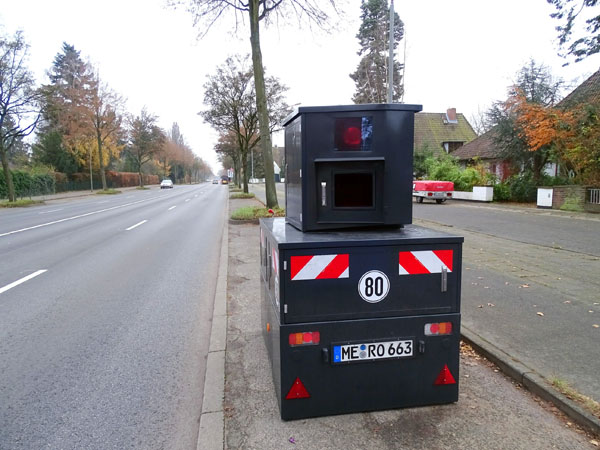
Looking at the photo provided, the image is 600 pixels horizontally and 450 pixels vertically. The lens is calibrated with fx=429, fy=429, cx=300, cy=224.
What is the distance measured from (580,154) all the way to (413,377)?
2043 cm

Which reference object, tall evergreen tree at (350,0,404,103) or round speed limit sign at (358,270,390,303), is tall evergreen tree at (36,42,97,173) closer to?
tall evergreen tree at (350,0,404,103)

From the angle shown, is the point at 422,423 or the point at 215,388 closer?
the point at 422,423

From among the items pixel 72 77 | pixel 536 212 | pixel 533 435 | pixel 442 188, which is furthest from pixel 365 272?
pixel 72 77

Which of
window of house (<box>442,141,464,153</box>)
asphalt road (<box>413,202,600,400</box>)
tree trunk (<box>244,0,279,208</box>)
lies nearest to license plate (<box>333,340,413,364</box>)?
A: asphalt road (<box>413,202,600,400</box>)

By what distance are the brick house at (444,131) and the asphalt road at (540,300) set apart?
113 ft

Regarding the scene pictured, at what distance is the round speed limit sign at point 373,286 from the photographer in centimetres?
288

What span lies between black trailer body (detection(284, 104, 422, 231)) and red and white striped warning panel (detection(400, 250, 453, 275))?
1.30ft

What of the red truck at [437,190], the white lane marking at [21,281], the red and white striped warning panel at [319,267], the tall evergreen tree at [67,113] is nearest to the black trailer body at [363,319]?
the red and white striped warning panel at [319,267]

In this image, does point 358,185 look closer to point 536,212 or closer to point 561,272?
point 561,272

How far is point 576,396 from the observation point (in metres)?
3.14

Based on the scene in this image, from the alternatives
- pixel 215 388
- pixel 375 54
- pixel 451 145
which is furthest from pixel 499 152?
pixel 215 388

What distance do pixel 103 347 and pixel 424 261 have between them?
3.54 m

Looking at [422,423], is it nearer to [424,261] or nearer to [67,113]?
[424,261]

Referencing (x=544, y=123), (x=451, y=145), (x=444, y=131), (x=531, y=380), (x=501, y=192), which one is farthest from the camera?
(x=444, y=131)
